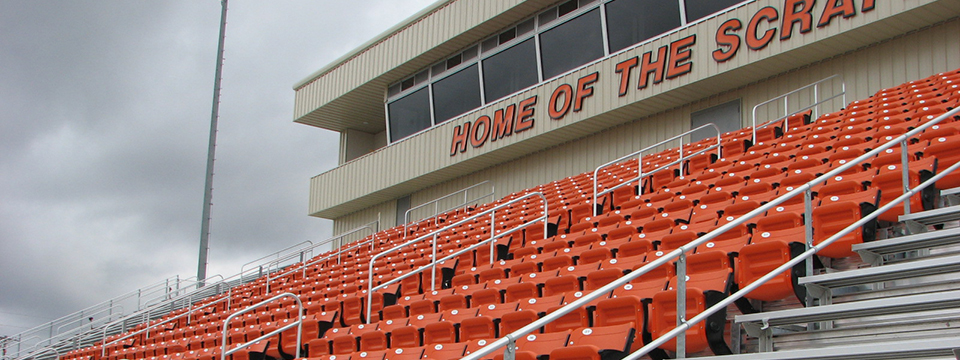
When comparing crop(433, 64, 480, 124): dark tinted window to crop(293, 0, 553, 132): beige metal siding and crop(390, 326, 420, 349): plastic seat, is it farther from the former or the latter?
crop(390, 326, 420, 349): plastic seat

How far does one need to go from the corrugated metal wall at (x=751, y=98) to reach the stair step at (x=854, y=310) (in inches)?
318

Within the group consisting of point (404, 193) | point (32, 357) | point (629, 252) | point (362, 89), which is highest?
point (362, 89)

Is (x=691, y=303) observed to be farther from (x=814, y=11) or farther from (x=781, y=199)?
(x=814, y=11)

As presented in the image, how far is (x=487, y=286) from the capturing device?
712 centimetres

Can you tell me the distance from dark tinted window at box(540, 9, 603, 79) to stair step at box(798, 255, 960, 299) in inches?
402

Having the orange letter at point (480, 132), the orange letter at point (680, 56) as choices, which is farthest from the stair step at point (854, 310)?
the orange letter at point (480, 132)

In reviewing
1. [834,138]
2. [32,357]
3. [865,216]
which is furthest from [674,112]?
[32,357]

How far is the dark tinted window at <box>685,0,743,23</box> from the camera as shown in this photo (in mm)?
12664

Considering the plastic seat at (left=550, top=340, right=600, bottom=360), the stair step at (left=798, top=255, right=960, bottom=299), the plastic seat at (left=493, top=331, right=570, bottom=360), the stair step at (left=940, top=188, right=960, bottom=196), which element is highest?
the stair step at (left=940, top=188, right=960, bottom=196)

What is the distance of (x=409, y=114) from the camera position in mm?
18531

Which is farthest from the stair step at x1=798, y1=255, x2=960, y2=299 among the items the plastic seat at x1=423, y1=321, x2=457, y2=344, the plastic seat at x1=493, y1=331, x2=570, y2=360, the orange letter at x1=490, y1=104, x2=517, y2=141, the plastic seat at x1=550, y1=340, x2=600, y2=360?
the orange letter at x1=490, y1=104, x2=517, y2=141

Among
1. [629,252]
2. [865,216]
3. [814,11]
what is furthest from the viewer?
[814,11]

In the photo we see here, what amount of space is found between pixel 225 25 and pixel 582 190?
12385mm

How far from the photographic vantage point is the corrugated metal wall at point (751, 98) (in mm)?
11008
